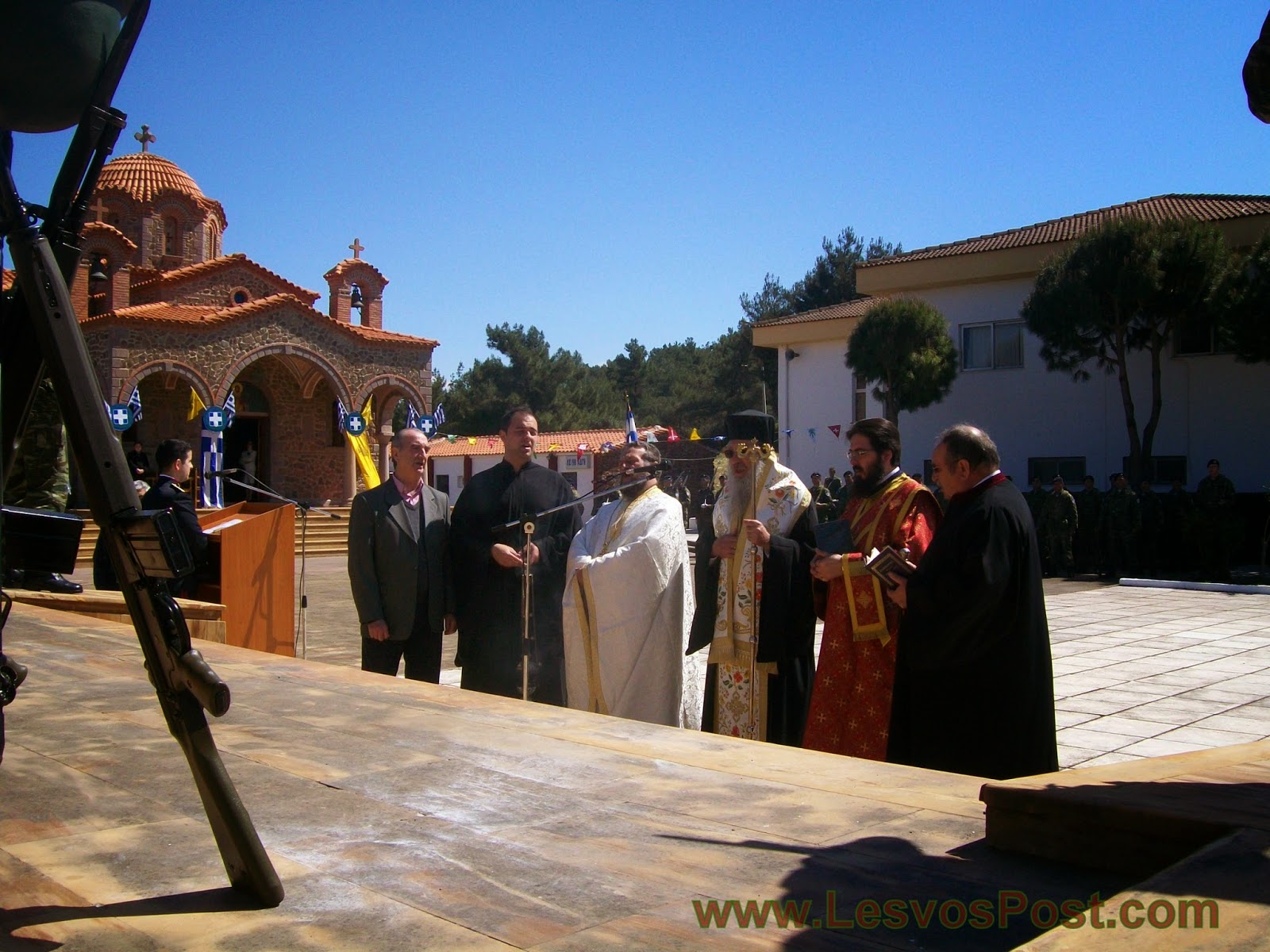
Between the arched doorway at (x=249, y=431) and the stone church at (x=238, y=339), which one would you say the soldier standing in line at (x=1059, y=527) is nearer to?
the stone church at (x=238, y=339)

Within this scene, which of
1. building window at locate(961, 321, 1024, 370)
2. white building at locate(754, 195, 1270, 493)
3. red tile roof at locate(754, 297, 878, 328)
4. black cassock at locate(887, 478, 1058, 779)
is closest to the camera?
black cassock at locate(887, 478, 1058, 779)

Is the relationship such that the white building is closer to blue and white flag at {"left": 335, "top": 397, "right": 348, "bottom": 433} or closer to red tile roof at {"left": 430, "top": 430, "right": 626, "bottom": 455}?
red tile roof at {"left": 430, "top": 430, "right": 626, "bottom": 455}

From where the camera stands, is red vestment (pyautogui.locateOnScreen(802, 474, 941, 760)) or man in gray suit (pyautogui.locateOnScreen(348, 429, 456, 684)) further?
man in gray suit (pyautogui.locateOnScreen(348, 429, 456, 684))

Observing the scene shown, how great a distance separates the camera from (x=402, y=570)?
551 cm

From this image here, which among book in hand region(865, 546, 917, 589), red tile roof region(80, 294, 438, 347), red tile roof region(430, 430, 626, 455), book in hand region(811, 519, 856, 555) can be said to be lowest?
book in hand region(865, 546, 917, 589)

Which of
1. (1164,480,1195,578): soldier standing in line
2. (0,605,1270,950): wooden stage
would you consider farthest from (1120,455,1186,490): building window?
(0,605,1270,950): wooden stage

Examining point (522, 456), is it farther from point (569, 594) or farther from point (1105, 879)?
point (1105, 879)

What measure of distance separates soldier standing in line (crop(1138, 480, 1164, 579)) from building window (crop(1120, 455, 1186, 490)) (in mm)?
4300

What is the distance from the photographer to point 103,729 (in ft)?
9.67

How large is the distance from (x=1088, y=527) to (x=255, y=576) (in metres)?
16.1

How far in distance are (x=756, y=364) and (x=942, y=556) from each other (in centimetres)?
5214

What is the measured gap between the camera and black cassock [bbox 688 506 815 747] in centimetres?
508

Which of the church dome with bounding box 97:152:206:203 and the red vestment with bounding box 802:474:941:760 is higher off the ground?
the church dome with bounding box 97:152:206:203

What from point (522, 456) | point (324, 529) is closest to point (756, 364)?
point (324, 529)
